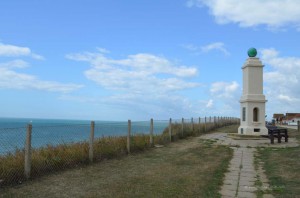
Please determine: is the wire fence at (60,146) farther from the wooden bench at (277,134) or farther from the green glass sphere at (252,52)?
the green glass sphere at (252,52)

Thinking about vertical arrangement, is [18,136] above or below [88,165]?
above

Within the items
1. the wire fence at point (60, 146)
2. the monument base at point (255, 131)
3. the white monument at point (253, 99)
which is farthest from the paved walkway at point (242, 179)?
the white monument at point (253, 99)

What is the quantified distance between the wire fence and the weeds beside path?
0.37 m

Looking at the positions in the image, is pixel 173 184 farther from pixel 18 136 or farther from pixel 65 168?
pixel 18 136

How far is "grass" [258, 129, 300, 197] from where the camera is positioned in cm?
759

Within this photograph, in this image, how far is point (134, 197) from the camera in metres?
6.82

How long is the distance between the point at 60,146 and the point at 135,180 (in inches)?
128

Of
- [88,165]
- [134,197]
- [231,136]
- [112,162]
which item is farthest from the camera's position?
[231,136]

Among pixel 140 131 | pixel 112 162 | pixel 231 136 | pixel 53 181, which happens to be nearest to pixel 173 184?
pixel 53 181

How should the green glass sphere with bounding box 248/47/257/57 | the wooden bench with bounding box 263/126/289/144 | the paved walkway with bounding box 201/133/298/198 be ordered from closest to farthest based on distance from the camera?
1. the paved walkway with bounding box 201/133/298/198
2. the wooden bench with bounding box 263/126/289/144
3. the green glass sphere with bounding box 248/47/257/57

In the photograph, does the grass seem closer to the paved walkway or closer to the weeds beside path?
the paved walkway

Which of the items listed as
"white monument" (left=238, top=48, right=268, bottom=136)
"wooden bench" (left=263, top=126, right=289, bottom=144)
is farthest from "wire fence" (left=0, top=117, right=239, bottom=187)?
"white monument" (left=238, top=48, right=268, bottom=136)

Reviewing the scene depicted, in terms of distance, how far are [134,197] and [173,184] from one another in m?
1.57

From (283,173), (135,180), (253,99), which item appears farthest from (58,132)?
(253,99)
